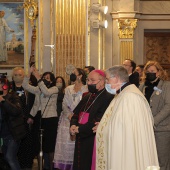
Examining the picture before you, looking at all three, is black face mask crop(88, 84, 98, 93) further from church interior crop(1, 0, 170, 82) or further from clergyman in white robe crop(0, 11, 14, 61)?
clergyman in white robe crop(0, 11, 14, 61)

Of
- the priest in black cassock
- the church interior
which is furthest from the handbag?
the church interior

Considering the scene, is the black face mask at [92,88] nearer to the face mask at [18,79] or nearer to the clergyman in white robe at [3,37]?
the face mask at [18,79]

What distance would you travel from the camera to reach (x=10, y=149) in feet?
34.8

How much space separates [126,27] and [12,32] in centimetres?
288

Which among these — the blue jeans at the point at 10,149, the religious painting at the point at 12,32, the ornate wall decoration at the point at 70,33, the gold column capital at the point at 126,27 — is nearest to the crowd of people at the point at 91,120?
the blue jeans at the point at 10,149

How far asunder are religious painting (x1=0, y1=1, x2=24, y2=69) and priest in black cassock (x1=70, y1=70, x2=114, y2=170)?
7.57m

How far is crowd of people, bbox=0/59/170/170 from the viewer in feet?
24.7

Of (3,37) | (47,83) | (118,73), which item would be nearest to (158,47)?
(3,37)

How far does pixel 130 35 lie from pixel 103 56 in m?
0.83

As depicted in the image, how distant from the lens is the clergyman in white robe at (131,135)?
747 centimetres

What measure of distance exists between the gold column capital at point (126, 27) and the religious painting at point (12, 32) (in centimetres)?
249

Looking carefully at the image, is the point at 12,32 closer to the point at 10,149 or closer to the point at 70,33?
the point at 70,33

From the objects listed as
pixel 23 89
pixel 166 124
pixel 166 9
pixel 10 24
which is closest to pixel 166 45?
pixel 166 9

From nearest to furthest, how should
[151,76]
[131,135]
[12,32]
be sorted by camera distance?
[131,135], [151,76], [12,32]
